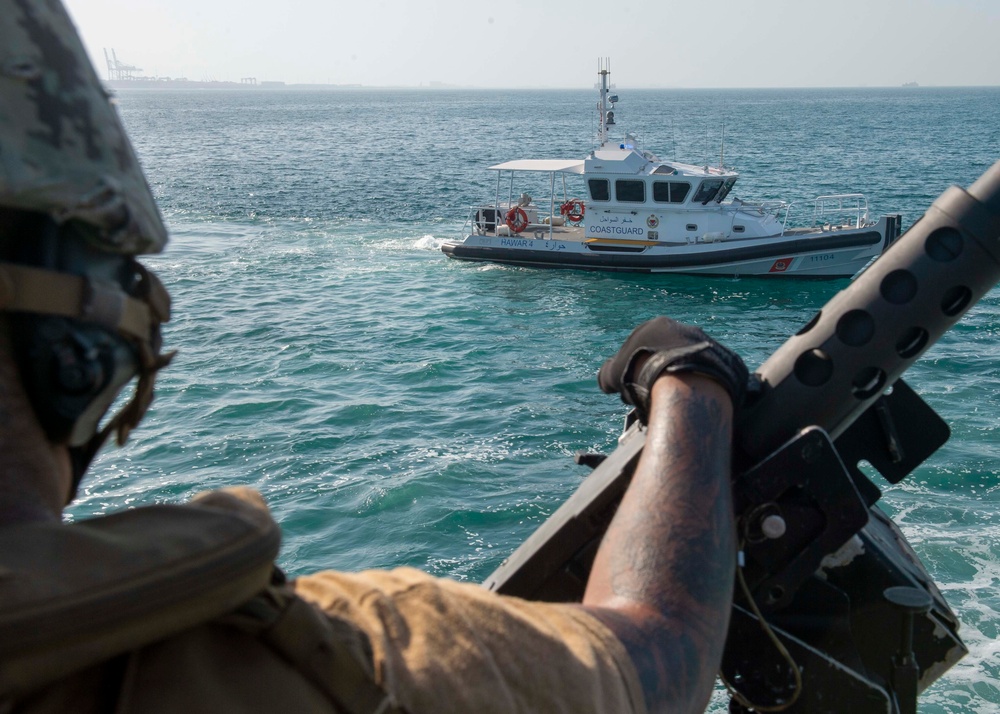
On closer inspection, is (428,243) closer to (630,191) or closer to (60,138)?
(630,191)

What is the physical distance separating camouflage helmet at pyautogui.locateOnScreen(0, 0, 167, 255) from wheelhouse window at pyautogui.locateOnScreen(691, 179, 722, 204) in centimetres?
1992

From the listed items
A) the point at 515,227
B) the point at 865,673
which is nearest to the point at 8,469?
the point at 865,673

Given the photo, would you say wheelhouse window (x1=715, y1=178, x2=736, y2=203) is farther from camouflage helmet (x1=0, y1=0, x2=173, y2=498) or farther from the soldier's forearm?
camouflage helmet (x1=0, y1=0, x2=173, y2=498)

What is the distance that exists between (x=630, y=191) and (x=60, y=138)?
2035cm

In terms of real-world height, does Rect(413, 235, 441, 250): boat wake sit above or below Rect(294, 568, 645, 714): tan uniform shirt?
below

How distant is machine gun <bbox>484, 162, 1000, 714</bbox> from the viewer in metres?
1.81

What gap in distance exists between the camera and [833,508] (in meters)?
1.81

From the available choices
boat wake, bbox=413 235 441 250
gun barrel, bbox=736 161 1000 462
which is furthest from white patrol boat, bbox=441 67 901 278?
gun barrel, bbox=736 161 1000 462

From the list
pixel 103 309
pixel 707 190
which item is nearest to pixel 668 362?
pixel 103 309

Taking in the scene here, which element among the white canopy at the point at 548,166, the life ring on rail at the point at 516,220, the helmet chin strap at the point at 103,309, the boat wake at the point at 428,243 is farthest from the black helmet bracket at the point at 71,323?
the boat wake at the point at 428,243

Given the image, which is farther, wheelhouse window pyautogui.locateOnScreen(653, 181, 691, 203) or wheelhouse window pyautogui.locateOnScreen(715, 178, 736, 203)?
wheelhouse window pyautogui.locateOnScreen(715, 178, 736, 203)

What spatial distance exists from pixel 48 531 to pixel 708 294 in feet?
64.5

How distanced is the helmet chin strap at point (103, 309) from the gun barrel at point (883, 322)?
49.7 inches

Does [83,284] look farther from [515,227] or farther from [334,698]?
[515,227]
